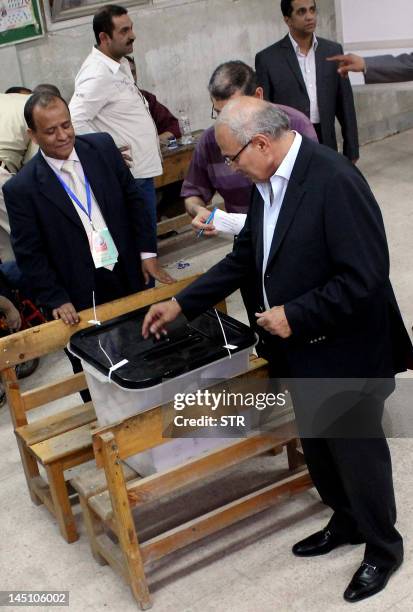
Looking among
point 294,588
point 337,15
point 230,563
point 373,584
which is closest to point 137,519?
point 230,563

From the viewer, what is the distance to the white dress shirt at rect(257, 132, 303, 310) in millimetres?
3029

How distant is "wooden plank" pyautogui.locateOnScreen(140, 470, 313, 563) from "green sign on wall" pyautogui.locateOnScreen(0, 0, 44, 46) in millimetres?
4274

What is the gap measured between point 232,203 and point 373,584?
190 centimetres

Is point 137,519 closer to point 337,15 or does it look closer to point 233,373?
point 233,373

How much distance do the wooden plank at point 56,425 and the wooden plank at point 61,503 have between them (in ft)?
0.64

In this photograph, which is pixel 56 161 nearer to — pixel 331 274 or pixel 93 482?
pixel 93 482

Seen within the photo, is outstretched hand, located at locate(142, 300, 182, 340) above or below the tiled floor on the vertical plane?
above

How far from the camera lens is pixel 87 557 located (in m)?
3.88

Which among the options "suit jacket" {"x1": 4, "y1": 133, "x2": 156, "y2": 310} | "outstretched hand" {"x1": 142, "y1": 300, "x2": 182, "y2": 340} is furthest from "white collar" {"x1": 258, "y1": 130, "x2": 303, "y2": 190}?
"suit jacket" {"x1": 4, "y1": 133, "x2": 156, "y2": 310}

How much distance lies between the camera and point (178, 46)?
7.79 meters

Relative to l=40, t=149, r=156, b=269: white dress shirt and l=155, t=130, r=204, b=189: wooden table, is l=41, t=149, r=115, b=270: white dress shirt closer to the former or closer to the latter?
l=40, t=149, r=156, b=269: white dress shirt

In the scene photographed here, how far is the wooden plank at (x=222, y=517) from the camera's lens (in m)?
3.49

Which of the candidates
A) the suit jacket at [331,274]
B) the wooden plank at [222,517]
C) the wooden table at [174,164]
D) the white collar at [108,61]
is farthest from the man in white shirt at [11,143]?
the suit jacket at [331,274]

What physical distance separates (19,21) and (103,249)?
328cm
